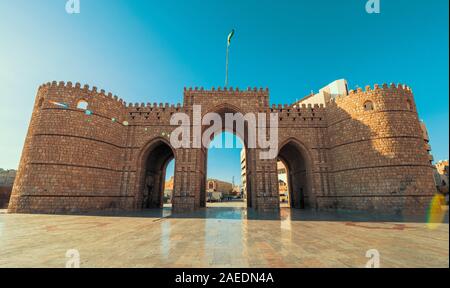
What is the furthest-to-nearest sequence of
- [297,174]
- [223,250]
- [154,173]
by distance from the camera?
[154,173], [297,174], [223,250]

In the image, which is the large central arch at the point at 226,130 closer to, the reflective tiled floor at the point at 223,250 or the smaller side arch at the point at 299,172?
the smaller side arch at the point at 299,172

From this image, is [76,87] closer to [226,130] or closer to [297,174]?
[226,130]

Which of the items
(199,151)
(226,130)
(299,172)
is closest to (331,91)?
(299,172)

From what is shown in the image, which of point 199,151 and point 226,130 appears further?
point 226,130

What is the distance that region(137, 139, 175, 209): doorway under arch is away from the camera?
63.4 ft

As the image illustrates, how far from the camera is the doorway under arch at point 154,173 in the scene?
63.4 ft

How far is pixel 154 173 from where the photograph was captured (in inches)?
886

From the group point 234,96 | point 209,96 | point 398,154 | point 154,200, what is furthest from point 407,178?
point 154,200

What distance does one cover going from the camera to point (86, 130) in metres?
16.3

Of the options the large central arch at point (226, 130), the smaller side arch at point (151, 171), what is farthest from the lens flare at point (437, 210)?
the large central arch at point (226, 130)

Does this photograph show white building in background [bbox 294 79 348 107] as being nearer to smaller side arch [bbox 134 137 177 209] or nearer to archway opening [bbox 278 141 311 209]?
archway opening [bbox 278 141 311 209]

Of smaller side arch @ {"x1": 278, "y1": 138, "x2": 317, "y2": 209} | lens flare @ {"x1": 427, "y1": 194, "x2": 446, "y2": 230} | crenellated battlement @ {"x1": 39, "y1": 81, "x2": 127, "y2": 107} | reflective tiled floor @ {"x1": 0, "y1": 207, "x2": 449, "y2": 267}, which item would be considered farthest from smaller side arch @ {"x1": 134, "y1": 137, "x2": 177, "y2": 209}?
lens flare @ {"x1": 427, "y1": 194, "x2": 446, "y2": 230}
